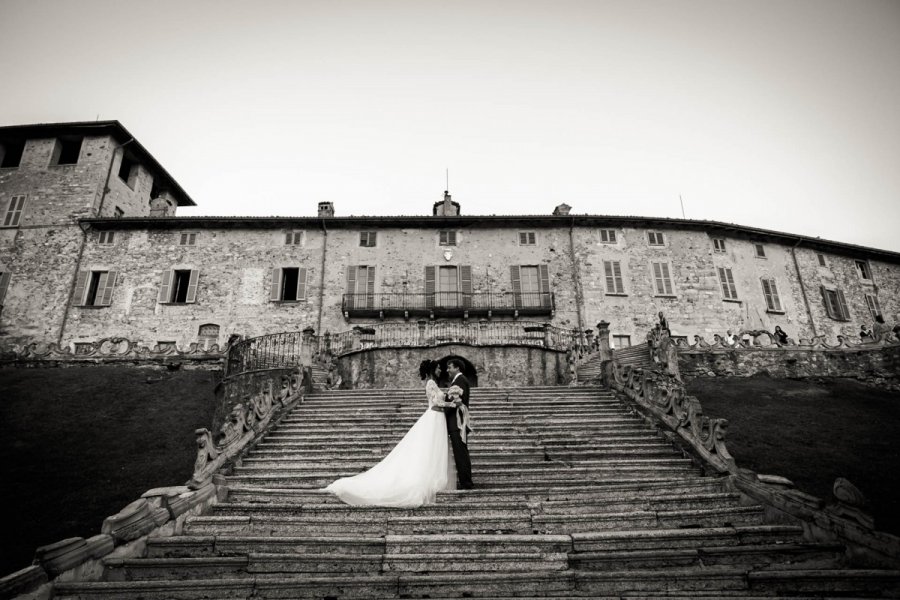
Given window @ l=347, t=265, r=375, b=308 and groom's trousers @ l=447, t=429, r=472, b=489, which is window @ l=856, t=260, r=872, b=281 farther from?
groom's trousers @ l=447, t=429, r=472, b=489

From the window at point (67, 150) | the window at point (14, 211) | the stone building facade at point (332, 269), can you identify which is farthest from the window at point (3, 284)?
the window at point (67, 150)

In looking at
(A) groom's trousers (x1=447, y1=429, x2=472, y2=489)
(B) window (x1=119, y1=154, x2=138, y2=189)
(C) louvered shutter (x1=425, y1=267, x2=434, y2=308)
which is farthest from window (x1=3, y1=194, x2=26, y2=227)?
(A) groom's trousers (x1=447, y1=429, x2=472, y2=489)

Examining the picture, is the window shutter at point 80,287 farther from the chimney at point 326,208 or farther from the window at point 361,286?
the window at point 361,286

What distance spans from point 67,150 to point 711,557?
113 ft

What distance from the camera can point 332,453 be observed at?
823cm

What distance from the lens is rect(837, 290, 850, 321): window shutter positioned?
25.9 m

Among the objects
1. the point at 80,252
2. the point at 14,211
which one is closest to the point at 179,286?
the point at 80,252

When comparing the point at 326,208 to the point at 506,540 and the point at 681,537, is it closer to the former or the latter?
the point at 506,540

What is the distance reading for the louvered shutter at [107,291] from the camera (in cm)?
2291

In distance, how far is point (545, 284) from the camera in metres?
23.7

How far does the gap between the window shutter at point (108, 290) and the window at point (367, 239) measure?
490 inches

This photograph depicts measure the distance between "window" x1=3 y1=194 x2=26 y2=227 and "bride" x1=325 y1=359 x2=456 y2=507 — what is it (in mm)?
28560

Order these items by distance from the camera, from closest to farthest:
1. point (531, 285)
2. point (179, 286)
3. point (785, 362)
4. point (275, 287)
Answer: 1. point (785, 362)
2. point (275, 287)
3. point (179, 286)
4. point (531, 285)

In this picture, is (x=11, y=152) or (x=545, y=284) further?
(x=11, y=152)
